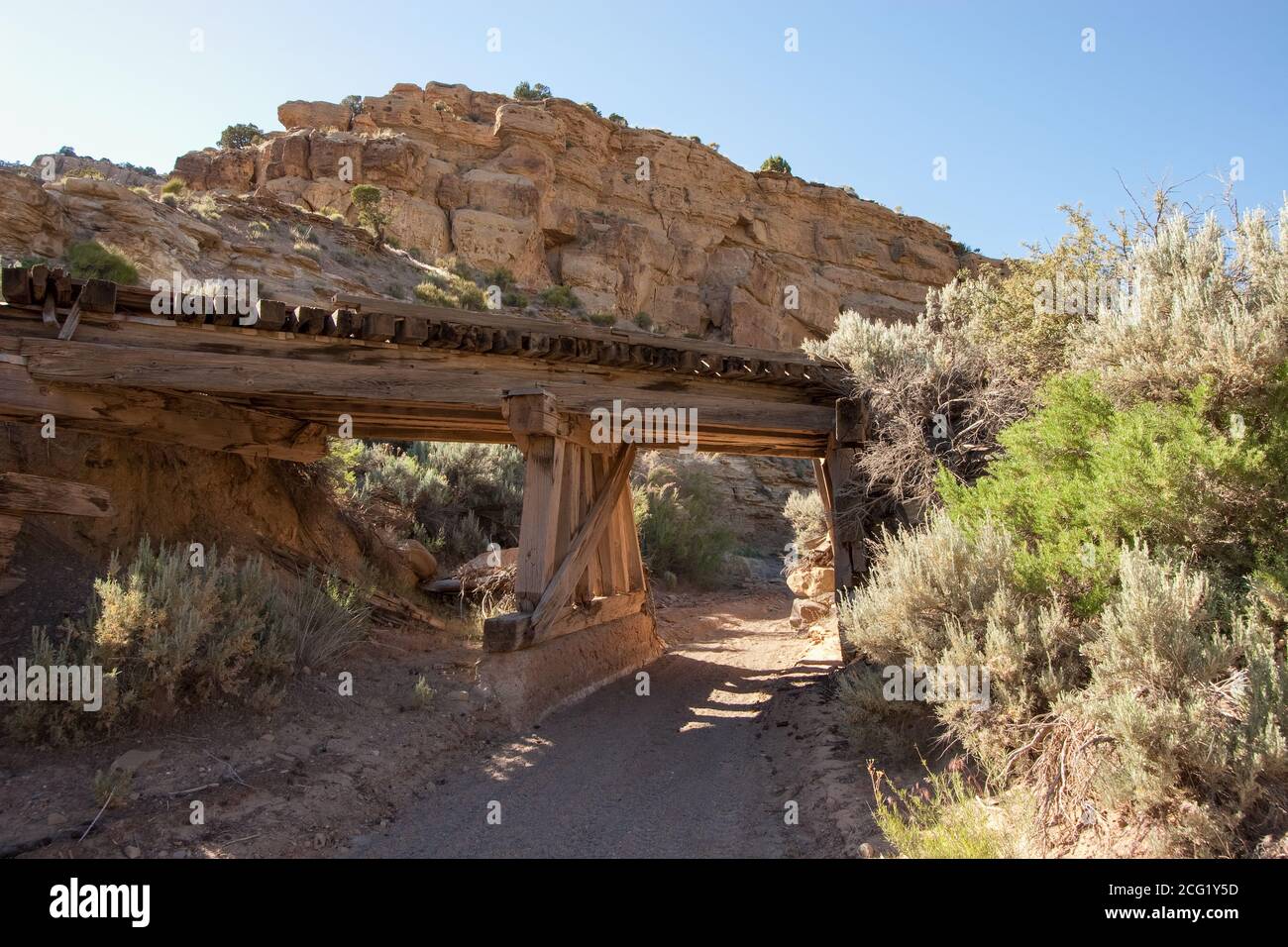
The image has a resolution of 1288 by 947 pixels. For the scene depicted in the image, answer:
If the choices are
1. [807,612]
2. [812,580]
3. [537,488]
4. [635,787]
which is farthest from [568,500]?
[812,580]

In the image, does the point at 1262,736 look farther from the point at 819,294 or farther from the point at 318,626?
the point at 819,294

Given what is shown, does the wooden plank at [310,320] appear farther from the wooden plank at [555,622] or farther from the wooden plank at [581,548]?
the wooden plank at [555,622]

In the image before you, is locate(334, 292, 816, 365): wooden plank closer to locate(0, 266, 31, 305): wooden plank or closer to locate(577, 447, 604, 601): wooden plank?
locate(577, 447, 604, 601): wooden plank

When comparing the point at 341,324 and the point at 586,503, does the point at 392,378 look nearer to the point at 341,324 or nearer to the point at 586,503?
the point at 341,324

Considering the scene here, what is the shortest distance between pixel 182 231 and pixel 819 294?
103ft

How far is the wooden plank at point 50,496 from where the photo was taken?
6.29 meters

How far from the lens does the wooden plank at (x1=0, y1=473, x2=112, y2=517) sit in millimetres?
6289

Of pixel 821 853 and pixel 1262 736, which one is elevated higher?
pixel 1262 736

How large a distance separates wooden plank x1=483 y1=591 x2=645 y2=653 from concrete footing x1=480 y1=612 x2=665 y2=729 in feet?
0.28

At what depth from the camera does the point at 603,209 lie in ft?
141

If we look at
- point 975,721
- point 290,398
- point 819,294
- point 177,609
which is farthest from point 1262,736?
point 819,294

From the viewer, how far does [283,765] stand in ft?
17.3

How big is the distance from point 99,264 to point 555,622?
13262mm

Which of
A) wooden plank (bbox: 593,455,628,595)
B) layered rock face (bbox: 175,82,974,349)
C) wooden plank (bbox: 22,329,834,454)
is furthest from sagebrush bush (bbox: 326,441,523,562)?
layered rock face (bbox: 175,82,974,349)
